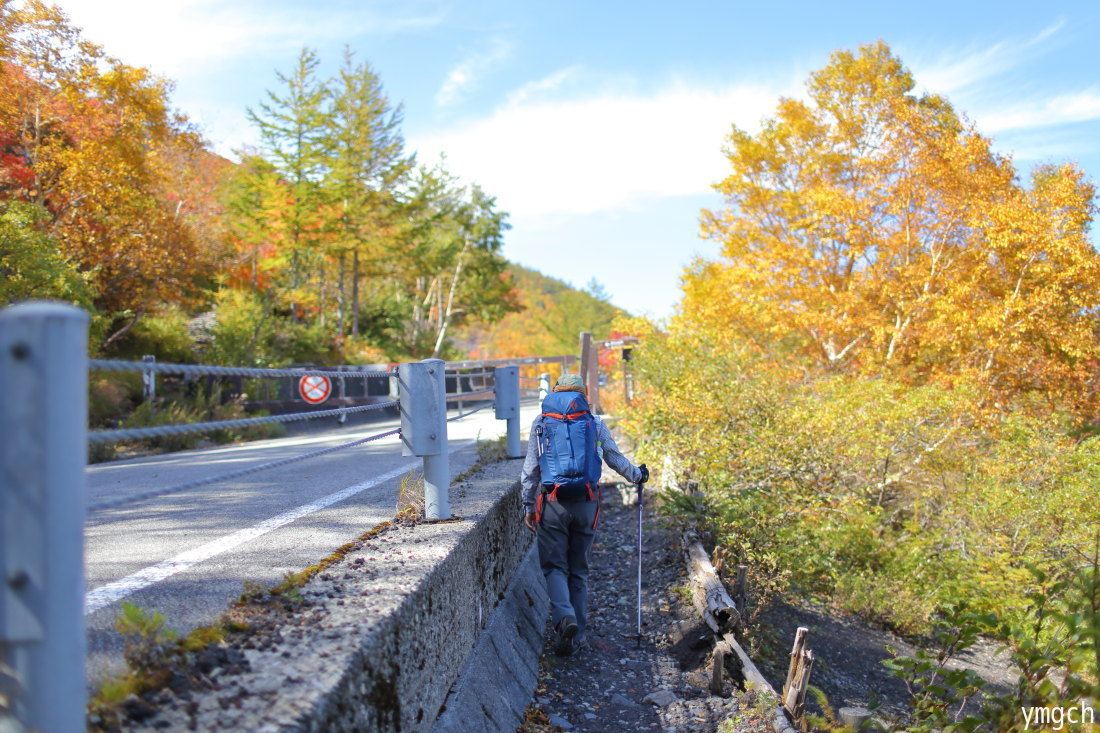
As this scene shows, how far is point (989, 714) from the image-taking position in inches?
122

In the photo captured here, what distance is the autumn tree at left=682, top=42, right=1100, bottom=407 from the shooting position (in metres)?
16.1

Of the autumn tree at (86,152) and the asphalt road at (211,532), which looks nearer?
the asphalt road at (211,532)

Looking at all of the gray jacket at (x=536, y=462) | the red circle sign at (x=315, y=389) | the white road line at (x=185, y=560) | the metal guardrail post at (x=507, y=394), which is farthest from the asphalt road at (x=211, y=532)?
the red circle sign at (x=315, y=389)

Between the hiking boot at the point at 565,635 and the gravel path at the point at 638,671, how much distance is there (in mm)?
67

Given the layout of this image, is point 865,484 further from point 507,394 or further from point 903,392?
point 507,394

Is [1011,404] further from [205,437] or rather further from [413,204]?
[413,204]

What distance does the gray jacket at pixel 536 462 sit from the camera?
18.3 ft

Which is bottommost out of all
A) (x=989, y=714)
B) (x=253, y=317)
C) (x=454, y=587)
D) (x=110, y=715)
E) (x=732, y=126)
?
(x=989, y=714)

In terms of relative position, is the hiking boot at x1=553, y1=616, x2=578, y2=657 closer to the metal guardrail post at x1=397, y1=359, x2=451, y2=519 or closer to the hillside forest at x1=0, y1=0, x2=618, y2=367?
the metal guardrail post at x1=397, y1=359, x2=451, y2=519

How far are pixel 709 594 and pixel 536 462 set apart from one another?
1615mm

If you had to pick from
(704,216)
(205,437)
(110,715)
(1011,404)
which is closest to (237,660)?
(110,715)

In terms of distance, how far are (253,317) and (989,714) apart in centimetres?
2123

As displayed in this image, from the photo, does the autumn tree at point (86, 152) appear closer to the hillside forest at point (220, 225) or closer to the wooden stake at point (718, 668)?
the hillside forest at point (220, 225)

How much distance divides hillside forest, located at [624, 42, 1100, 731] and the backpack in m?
2.33
